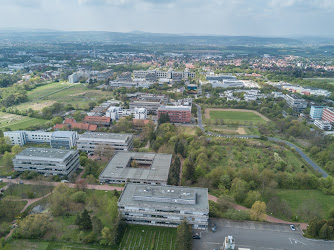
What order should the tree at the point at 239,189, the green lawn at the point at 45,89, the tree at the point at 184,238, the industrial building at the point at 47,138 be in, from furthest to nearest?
the green lawn at the point at 45,89 → the industrial building at the point at 47,138 → the tree at the point at 239,189 → the tree at the point at 184,238

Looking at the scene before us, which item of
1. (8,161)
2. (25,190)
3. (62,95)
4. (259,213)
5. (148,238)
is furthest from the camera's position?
(62,95)

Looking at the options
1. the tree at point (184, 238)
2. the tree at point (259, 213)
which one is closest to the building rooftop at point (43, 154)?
the tree at point (184, 238)

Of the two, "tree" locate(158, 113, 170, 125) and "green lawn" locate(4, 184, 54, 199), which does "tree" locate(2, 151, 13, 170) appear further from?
"tree" locate(158, 113, 170, 125)

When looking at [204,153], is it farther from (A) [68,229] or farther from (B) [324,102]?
(B) [324,102]

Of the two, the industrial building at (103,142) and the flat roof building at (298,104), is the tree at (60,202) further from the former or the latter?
the flat roof building at (298,104)

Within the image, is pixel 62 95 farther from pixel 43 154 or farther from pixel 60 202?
pixel 60 202

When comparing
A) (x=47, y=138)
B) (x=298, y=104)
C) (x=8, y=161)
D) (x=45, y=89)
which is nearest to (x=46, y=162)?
(x=8, y=161)
